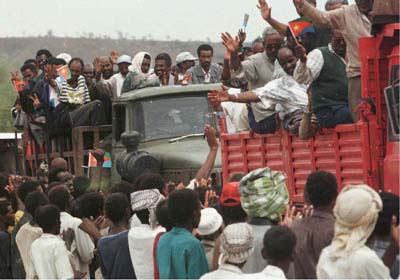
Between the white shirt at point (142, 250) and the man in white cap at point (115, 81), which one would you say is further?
the man in white cap at point (115, 81)

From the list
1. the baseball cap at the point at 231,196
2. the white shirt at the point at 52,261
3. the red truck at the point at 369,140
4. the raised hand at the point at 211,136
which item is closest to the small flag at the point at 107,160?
the raised hand at the point at 211,136

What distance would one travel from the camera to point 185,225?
8.29 metres

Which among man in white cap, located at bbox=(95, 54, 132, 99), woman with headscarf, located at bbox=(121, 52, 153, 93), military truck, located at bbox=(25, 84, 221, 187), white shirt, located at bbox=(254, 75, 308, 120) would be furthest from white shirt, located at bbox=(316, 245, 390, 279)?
man in white cap, located at bbox=(95, 54, 132, 99)

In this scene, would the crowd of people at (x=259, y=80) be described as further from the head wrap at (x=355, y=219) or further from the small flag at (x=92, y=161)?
the head wrap at (x=355, y=219)

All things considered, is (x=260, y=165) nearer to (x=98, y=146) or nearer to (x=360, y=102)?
(x=360, y=102)

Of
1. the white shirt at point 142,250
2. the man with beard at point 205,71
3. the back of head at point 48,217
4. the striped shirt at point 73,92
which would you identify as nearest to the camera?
the white shirt at point 142,250

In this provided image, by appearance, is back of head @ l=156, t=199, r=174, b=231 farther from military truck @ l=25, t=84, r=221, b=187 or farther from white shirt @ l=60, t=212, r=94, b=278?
military truck @ l=25, t=84, r=221, b=187

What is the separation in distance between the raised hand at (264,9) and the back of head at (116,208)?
3028mm

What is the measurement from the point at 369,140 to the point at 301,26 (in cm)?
251

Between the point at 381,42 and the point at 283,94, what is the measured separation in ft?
6.33

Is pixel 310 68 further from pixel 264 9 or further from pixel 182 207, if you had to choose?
pixel 182 207

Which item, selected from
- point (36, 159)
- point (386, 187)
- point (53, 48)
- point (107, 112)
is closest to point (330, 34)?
point (386, 187)

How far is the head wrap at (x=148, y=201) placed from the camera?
9141 mm

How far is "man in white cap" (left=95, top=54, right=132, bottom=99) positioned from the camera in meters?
17.0
